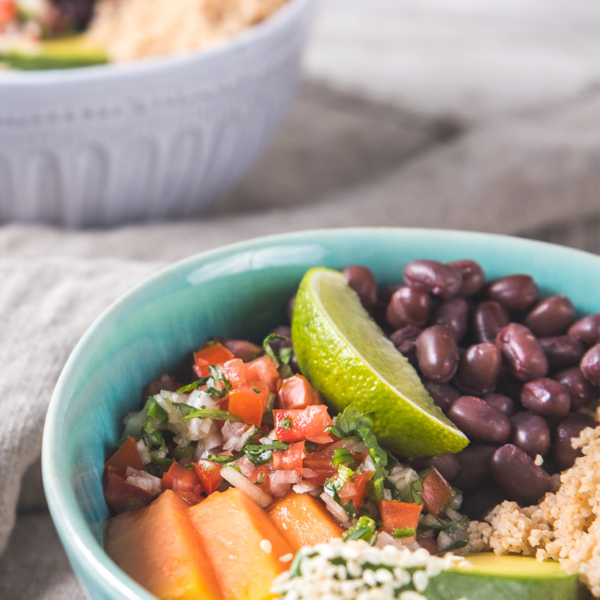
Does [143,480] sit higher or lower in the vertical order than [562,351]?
lower

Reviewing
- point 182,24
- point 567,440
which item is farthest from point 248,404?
point 182,24

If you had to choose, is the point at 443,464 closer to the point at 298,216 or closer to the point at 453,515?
the point at 453,515

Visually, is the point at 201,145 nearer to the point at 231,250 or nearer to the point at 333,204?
the point at 333,204

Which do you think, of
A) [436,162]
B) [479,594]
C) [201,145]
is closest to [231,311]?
[479,594]

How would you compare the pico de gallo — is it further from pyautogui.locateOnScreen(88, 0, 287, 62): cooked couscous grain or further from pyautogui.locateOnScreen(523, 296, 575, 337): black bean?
pyautogui.locateOnScreen(88, 0, 287, 62): cooked couscous grain

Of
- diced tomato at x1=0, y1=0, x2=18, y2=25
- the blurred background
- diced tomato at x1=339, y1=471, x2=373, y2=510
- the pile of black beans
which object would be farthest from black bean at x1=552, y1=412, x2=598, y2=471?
diced tomato at x1=0, y1=0, x2=18, y2=25
